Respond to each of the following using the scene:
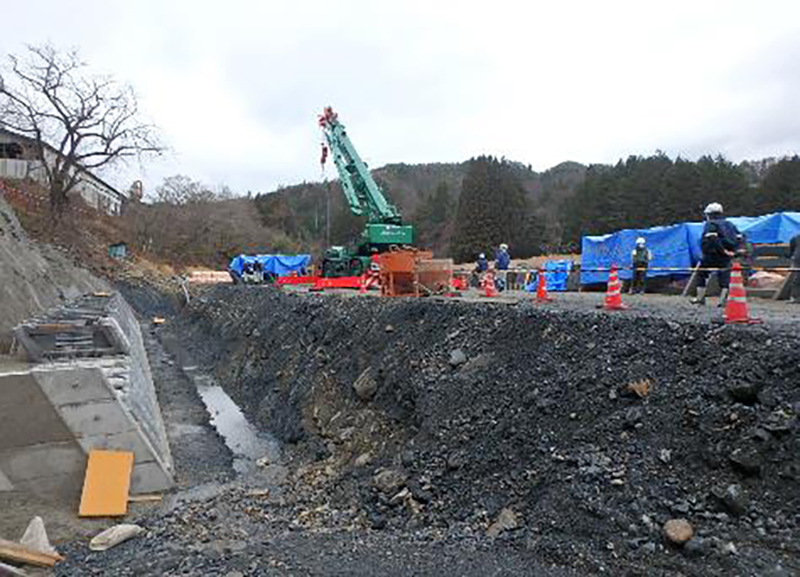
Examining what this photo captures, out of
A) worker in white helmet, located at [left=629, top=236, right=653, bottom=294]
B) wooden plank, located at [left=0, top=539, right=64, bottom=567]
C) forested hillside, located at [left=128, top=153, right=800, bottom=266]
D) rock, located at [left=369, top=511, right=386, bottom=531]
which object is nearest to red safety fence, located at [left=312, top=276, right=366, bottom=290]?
worker in white helmet, located at [left=629, top=236, right=653, bottom=294]

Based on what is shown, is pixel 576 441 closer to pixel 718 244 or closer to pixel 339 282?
pixel 718 244

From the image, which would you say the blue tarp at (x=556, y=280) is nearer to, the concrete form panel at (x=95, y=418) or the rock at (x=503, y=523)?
the concrete form panel at (x=95, y=418)

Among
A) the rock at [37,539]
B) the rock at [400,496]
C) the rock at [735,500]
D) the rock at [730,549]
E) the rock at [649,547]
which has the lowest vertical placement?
the rock at [37,539]

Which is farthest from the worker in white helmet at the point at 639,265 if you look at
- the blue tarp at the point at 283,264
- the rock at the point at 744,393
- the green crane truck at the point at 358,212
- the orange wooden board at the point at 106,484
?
the blue tarp at the point at 283,264

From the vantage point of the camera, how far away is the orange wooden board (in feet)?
23.2

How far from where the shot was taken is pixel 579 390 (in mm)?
5879

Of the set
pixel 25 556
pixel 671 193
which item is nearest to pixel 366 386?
pixel 25 556

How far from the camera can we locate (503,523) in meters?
5.12

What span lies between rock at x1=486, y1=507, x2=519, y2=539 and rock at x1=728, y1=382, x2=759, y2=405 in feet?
6.90

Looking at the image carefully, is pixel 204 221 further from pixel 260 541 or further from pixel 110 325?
pixel 260 541

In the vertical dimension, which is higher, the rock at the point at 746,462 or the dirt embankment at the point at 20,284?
the dirt embankment at the point at 20,284

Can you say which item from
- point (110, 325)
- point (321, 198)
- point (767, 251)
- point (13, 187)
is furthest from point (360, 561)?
point (321, 198)

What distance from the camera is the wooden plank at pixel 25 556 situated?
17.8ft

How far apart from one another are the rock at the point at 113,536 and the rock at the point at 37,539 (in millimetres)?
407
